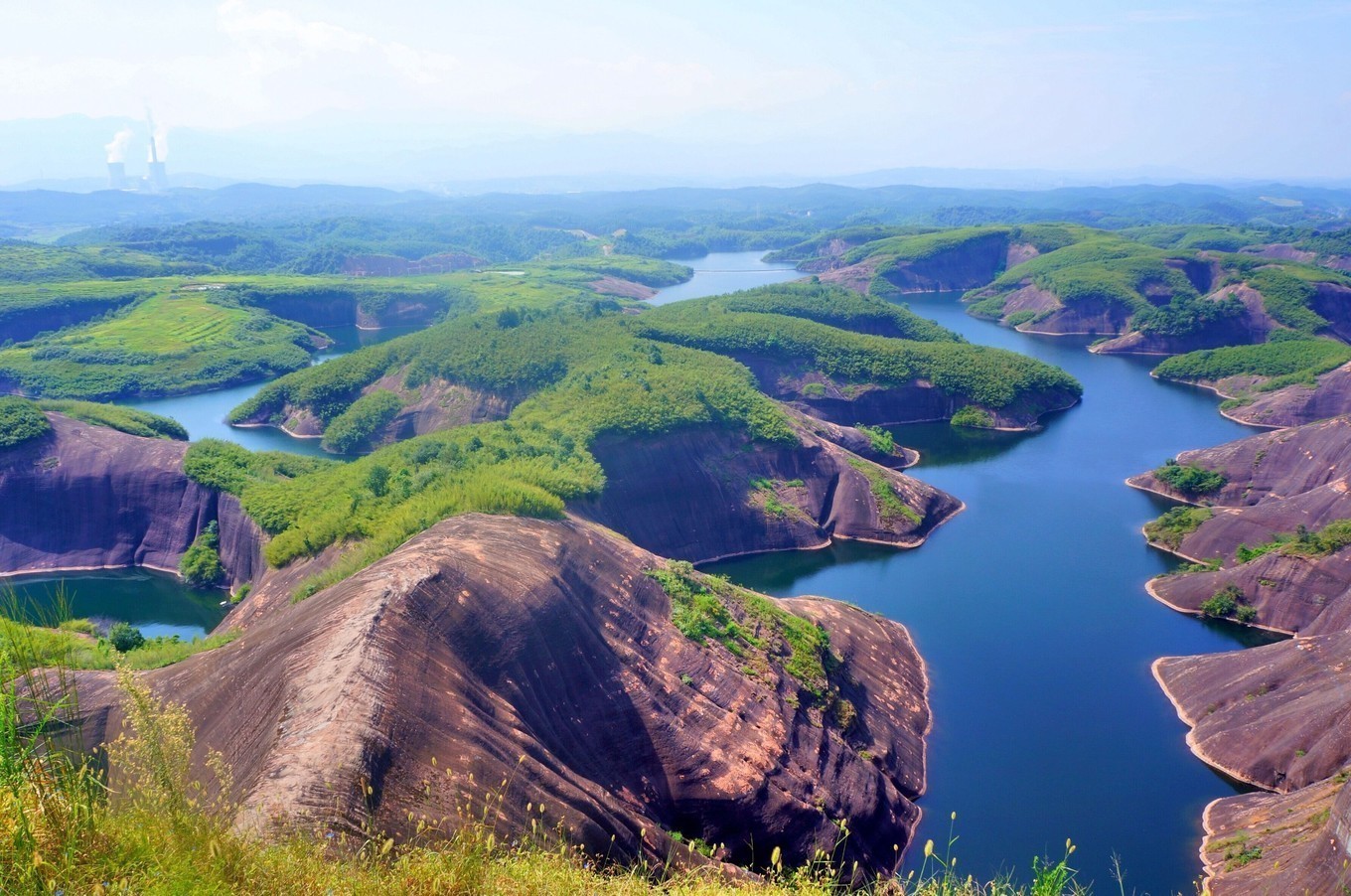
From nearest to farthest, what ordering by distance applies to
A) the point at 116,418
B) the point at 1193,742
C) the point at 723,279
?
the point at 1193,742 → the point at 116,418 → the point at 723,279

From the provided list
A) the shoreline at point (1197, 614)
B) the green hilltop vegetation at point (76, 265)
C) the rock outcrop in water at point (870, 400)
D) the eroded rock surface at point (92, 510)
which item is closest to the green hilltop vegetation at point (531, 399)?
the rock outcrop in water at point (870, 400)

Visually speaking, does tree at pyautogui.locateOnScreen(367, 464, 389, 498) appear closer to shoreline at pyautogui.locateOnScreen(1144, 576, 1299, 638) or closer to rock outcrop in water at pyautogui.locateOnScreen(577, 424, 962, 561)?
rock outcrop in water at pyautogui.locateOnScreen(577, 424, 962, 561)

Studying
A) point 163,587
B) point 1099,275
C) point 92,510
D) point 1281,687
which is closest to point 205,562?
point 163,587

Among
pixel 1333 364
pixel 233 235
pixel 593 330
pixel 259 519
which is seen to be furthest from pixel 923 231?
pixel 259 519

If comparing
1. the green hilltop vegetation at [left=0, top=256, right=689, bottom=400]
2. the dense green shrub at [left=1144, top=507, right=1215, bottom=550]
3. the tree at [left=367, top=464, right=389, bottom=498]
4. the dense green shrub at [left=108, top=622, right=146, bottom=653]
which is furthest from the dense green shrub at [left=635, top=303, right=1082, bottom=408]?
the dense green shrub at [left=108, top=622, right=146, bottom=653]

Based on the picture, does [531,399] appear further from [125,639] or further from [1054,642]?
[1054,642]
